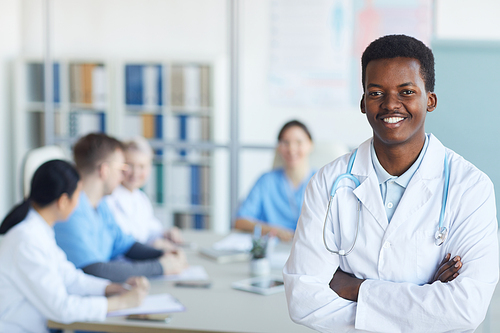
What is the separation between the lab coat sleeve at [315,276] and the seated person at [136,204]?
1634mm

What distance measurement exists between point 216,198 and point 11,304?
306 cm

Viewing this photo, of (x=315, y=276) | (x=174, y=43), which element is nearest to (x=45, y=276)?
(x=315, y=276)

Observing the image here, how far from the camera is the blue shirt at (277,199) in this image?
10.8ft

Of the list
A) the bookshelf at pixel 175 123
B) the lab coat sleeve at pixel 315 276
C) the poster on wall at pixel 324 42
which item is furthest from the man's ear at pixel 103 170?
the poster on wall at pixel 324 42

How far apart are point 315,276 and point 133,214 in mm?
1901

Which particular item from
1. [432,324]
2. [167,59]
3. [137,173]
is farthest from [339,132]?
[432,324]

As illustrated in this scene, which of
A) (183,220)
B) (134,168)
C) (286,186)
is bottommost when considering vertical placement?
(183,220)

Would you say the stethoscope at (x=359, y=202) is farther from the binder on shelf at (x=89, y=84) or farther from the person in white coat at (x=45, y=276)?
the binder on shelf at (x=89, y=84)

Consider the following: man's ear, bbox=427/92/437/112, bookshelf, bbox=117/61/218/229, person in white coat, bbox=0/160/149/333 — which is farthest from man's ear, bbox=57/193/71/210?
bookshelf, bbox=117/61/218/229

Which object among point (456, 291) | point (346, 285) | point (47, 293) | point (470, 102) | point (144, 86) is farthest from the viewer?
point (144, 86)

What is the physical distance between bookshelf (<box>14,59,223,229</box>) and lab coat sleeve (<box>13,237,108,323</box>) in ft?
9.67

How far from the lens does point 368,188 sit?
1339 mm

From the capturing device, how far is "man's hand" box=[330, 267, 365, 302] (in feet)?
4.25

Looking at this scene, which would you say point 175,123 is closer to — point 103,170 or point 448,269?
point 103,170
